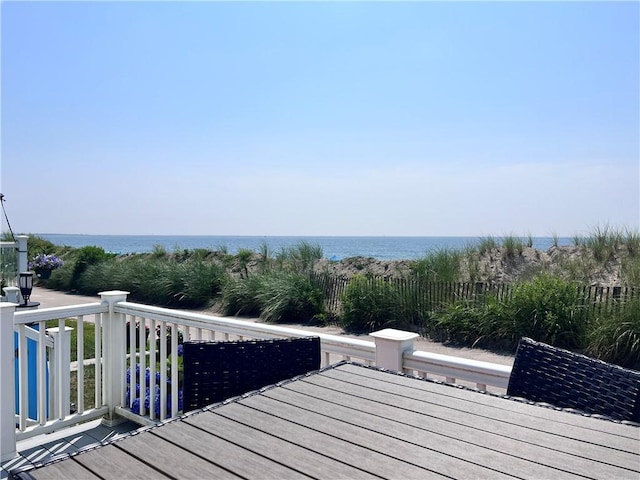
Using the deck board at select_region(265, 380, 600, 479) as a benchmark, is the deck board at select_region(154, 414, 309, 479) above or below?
above

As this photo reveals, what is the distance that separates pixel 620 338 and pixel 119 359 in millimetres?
5807

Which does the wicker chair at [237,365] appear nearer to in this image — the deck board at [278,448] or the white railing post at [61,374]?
the deck board at [278,448]

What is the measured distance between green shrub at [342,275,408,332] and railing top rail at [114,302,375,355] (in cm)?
537

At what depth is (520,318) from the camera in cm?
683

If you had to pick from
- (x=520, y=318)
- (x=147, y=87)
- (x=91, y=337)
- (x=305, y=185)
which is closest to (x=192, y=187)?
(x=305, y=185)

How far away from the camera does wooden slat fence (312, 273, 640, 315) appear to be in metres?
6.46

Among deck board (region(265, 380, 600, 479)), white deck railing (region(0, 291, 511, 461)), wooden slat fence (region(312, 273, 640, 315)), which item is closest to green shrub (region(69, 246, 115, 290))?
wooden slat fence (region(312, 273, 640, 315))

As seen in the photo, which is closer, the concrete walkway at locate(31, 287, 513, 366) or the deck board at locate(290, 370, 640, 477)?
the deck board at locate(290, 370, 640, 477)

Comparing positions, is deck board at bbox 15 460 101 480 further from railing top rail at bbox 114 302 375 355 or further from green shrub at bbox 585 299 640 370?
green shrub at bbox 585 299 640 370

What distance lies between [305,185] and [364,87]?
14734 millimetres

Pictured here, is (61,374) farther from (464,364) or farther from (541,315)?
(541,315)

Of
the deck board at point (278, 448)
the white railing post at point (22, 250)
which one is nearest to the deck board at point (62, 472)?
the deck board at point (278, 448)

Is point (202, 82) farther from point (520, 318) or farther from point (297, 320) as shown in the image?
point (520, 318)

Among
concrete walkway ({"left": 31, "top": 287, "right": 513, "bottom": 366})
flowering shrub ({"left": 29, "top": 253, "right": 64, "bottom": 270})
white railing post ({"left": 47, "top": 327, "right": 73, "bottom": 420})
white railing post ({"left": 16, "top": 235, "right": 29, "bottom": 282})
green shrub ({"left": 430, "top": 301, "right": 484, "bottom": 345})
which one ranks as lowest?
concrete walkway ({"left": 31, "top": 287, "right": 513, "bottom": 366})
